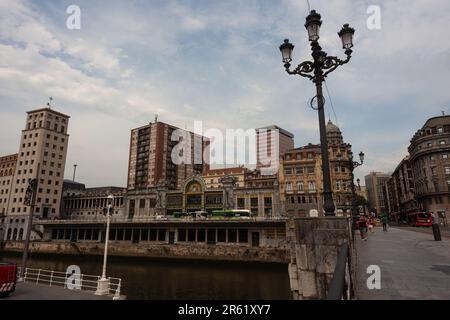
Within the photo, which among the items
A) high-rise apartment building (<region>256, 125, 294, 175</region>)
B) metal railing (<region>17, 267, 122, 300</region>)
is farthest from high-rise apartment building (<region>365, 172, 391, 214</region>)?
metal railing (<region>17, 267, 122, 300</region>)

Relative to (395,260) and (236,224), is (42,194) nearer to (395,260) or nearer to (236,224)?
(236,224)

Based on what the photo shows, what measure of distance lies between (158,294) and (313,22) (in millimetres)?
22490

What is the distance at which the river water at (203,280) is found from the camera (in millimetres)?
22844

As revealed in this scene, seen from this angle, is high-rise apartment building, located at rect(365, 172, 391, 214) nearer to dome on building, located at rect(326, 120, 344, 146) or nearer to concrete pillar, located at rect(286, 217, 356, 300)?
dome on building, located at rect(326, 120, 344, 146)

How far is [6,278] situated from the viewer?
13680 millimetres

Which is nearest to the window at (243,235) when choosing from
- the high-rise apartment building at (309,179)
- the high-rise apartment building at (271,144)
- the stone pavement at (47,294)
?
the high-rise apartment building at (309,179)

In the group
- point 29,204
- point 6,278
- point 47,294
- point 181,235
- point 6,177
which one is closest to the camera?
point 6,278

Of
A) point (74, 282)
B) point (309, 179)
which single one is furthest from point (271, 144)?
point (74, 282)

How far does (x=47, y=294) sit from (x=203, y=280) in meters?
16.3

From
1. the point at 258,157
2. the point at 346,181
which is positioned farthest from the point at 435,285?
the point at 258,157

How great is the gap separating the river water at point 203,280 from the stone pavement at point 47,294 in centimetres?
653

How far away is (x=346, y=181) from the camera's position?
56.0 metres

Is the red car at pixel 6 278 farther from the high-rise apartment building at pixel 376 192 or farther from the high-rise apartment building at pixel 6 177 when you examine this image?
the high-rise apartment building at pixel 376 192

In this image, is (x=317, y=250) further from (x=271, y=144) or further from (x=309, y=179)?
(x=271, y=144)
